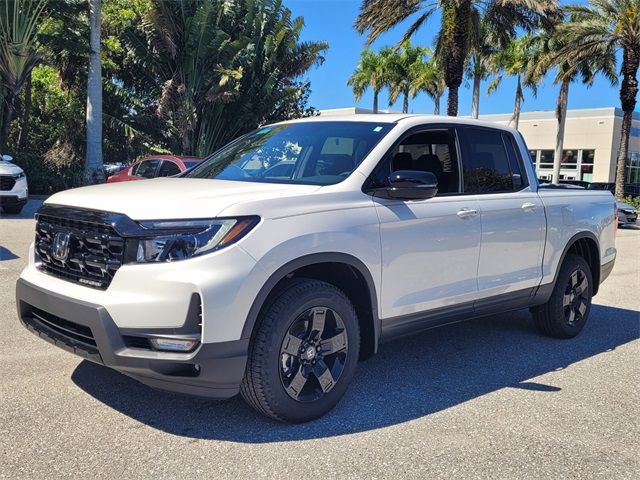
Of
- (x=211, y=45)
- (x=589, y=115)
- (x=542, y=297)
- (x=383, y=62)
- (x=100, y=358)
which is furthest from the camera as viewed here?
(x=589, y=115)

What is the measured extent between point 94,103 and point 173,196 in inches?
647

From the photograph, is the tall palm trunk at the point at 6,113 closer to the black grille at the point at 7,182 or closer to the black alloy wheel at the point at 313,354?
the black grille at the point at 7,182

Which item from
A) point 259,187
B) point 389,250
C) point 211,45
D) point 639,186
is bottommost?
point 639,186

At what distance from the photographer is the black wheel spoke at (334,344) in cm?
377

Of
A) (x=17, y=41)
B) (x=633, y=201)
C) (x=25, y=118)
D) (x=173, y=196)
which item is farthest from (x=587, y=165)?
(x=173, y=196)

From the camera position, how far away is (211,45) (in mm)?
22531

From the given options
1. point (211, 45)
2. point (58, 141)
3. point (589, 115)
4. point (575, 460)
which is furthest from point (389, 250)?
point (589, 115)

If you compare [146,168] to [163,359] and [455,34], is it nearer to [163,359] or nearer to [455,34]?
A: [163,359]

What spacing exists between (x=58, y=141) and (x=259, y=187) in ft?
82.3

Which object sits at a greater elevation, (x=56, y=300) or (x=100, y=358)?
(x=56, y=300)

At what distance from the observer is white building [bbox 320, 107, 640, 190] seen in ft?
157

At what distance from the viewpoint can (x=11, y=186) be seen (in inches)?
513

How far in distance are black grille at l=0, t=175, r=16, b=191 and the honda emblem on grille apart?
34.1 ft

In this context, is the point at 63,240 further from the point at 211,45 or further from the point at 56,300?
the point at 211,45
